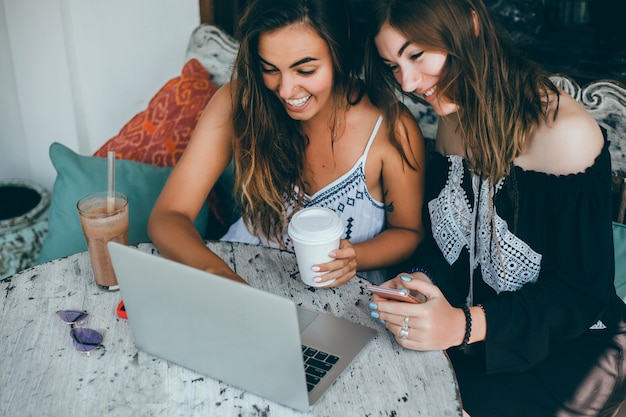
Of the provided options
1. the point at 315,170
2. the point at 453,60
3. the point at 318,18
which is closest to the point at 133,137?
the point at 315,170

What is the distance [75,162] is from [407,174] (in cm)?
101

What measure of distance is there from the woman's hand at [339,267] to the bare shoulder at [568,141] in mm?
457

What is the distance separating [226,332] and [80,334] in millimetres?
352

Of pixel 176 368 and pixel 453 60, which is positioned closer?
pixel 176 368

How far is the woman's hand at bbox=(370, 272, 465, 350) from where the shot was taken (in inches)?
44.3

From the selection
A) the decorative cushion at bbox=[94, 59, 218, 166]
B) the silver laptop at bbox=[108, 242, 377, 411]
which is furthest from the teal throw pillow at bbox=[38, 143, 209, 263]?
the silver laptop at bbox=[108, 242, 377, 411]

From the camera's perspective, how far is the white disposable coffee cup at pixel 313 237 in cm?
123

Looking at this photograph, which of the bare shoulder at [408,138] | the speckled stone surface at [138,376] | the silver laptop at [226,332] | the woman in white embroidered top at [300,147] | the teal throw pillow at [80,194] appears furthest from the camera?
the teal throw pillow at [80,194]

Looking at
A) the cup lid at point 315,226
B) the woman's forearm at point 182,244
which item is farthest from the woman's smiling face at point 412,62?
the woman's forearm at point 182,244

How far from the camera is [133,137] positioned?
2.14m

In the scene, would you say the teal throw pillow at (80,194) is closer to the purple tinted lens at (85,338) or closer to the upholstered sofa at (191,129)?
the upholstered sofa at (191,129)

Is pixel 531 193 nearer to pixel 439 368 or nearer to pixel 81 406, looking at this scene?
pixel 439 368

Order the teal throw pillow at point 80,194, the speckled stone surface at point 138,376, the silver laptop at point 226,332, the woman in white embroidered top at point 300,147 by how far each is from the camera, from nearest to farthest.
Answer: the silver laptop at point 226,332
the speckled stone surface at point 138,376
the woman in white embroidered top at point 300,147
the teal throw pillow at point 80,194

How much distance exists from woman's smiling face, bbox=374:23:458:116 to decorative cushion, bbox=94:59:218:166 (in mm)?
897
